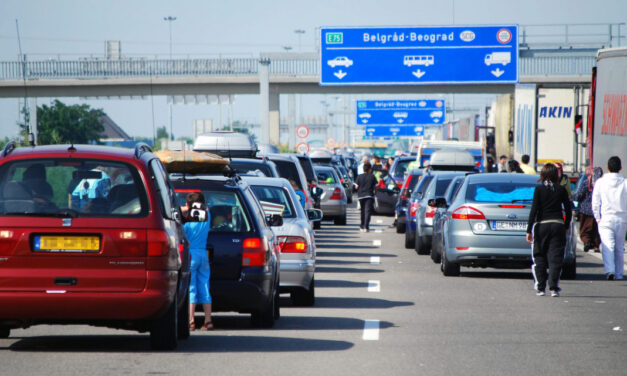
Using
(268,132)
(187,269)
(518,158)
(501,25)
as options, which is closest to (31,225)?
(187,269)

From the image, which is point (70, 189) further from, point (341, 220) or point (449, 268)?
point (341, 220)

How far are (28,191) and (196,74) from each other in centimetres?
4529

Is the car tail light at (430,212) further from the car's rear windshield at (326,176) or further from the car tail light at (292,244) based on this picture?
the car's rear windshield at (326,176)

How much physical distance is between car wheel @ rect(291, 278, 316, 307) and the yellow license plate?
482cm

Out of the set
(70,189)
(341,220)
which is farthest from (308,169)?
(70,189)

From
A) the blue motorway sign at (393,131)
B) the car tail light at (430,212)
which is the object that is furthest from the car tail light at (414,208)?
the blue motorway sign at (393,131)

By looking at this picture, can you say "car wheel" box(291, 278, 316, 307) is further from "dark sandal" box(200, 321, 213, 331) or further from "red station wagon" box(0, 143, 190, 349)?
"red station wagon" box(0, 143, 190, 349)

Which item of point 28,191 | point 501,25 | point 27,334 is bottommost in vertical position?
point 27,334

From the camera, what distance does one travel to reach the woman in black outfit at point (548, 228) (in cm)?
1494

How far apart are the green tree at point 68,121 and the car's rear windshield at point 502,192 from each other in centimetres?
7067

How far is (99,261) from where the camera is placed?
8867mm

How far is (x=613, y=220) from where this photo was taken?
17500 millimetres

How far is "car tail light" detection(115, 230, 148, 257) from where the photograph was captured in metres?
8.87

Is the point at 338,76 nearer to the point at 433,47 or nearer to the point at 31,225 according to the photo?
the point at 433,47
